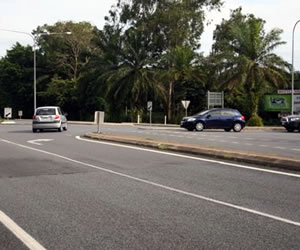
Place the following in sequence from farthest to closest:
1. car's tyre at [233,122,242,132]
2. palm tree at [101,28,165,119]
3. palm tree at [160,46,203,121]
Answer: palm tree at [101,28,165,119] < palm tree at [160,46,203,121] < car's tyre at [233,122,242,132]

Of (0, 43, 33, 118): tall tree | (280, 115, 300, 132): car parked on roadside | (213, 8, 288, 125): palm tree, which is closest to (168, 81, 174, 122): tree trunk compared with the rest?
(213, 8, 288, 125): palm tree

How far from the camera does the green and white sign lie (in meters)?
45.8

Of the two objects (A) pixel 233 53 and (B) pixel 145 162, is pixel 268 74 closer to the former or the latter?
(A) pixel 233 53

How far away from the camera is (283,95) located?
4538 cm

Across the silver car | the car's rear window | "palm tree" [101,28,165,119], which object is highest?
"palm tree" [101,28,165,119]

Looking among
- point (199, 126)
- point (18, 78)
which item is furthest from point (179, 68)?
point (18, 78)

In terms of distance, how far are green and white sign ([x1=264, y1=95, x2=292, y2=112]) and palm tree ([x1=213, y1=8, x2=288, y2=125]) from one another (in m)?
1.96

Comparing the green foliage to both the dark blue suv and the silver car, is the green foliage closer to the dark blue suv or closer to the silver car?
the dark blue suv

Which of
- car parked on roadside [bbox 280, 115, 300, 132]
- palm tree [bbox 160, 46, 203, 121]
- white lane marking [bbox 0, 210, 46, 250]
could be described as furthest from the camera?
palm tree [bbox 160, 46, 203, 121]

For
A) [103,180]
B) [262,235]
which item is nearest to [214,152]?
[103,180]

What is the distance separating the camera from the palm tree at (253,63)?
1665 inches

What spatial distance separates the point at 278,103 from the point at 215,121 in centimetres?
1778

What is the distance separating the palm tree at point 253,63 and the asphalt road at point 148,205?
30.8 metres

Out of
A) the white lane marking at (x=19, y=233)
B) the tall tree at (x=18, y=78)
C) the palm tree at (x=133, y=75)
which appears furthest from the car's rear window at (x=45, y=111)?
the tall tree at (x=18, y=78)
